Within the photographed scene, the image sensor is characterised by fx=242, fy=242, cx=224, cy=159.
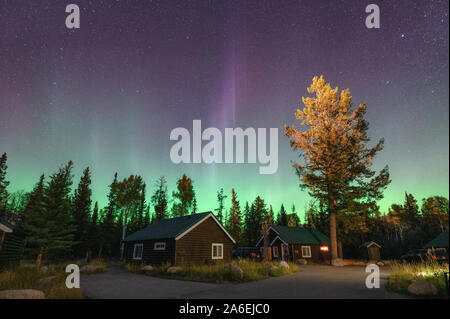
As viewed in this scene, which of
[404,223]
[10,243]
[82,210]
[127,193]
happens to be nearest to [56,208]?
[10,243]

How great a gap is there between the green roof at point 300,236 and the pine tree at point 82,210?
1291 inches

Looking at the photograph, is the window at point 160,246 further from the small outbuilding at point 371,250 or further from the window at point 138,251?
the small outbuilding at point 371,250

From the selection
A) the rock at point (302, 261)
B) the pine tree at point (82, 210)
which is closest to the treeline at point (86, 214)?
the pine tree at point (82, 210)

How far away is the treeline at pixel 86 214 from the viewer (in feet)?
77.0

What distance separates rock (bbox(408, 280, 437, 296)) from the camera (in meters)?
8.08

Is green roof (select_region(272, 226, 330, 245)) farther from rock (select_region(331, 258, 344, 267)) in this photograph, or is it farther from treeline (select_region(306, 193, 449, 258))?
rock (select_region(331, 258, 344, 267))

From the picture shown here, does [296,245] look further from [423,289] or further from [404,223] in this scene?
[423,289]

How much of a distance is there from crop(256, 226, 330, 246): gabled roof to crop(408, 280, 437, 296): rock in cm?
2351

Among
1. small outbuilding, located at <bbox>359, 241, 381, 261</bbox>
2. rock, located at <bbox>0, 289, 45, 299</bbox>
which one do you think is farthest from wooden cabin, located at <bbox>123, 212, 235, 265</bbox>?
small outbuilding, located at <bbox>359, 241, 381, 261</bbox>

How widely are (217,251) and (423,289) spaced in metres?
18.3

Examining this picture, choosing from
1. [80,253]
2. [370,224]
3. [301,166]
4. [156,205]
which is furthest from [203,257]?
[156,205]

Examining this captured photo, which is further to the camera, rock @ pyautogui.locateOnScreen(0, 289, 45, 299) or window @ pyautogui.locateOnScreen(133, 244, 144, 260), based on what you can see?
window @ pyautogui.locateOnScreen(133, 244, 144, 260)

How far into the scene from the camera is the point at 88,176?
51219 mm
